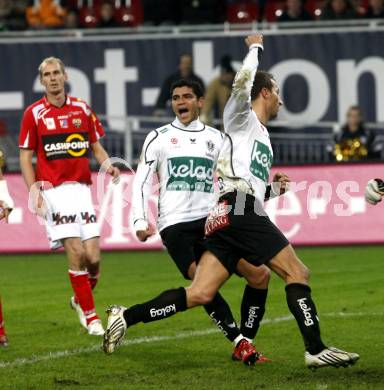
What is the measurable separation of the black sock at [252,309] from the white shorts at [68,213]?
88.5 inches

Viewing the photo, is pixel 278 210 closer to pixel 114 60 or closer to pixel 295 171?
pixel 295 171

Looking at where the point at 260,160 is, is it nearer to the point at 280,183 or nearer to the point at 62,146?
the point at 280,183

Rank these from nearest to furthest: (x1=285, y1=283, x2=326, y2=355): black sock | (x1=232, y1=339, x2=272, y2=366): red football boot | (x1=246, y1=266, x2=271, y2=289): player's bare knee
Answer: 1. (x1=285, y1=283, x2=326, y2=355): black sock
2. (x1=232, y1=339, x2=272, y2=366): red football boot
3. (x1=246, y1=266, x2=271, y2=289): player's bare knee

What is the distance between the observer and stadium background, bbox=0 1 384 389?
28.5ft

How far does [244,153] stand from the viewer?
8.30m

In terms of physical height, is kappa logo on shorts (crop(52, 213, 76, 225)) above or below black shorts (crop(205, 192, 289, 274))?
below

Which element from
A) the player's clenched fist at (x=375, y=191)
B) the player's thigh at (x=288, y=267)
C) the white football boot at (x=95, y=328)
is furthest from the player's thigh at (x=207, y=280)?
the white football boot at (x=95, y=328)

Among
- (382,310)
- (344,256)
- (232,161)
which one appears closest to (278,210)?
(344,256)

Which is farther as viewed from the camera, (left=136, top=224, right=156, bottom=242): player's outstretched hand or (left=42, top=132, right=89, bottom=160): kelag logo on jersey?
(left=42, top=132, right=89, bottom=160): kelag logo on jersey

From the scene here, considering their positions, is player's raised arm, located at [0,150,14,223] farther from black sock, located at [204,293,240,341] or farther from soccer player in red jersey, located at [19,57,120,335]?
black sock, located at [204,293,240,341]

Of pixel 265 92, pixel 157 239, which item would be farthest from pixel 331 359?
pixel 157 239

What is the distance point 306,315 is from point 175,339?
2282 mm

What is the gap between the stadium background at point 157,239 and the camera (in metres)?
8.67

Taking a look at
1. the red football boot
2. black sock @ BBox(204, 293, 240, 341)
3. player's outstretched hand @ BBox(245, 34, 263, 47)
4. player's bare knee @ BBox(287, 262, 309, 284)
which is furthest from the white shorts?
player's bare knee @ BBox(287, 262, 309, 284)
